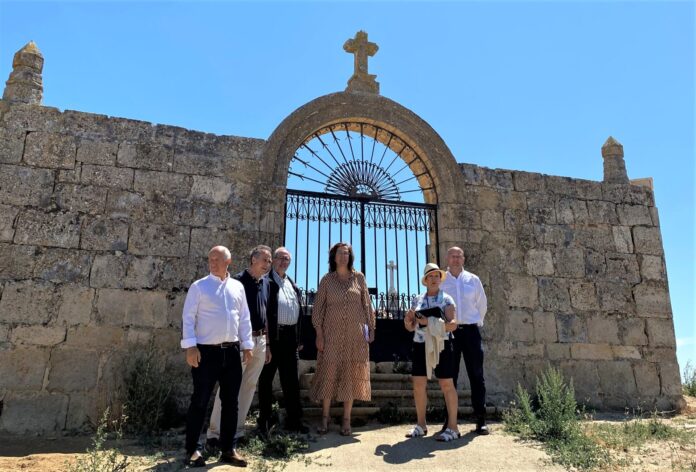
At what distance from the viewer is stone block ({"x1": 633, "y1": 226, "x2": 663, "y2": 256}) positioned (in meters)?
7.18

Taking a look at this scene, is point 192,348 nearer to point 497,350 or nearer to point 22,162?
point 22,162

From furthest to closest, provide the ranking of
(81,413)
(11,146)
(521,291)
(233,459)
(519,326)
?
(521,291) < (519,326) < (11,146) < (81,413) < (233,459)

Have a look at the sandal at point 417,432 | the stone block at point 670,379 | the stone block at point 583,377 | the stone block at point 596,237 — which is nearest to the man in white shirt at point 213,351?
the sandal at point 417,432

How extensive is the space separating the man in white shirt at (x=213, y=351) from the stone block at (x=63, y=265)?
7.33 feet

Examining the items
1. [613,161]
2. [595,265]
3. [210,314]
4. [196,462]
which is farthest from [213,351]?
[613,161]

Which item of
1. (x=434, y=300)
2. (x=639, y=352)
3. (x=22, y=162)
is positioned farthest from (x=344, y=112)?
(x=639, y=352)

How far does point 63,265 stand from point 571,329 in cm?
588

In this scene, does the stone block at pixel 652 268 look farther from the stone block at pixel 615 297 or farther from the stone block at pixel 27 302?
Result: the stone block at pixel 27 302

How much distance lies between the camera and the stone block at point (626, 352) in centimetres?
665

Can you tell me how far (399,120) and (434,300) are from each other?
310cm

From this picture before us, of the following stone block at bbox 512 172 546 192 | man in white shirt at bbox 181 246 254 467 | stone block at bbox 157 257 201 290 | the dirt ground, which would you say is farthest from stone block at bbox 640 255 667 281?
man in white shirt at bbox 181 246 254 467

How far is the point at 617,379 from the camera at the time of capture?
21.5 ft

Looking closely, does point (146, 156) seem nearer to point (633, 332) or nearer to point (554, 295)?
point (554, 295)

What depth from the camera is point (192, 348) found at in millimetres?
3482
